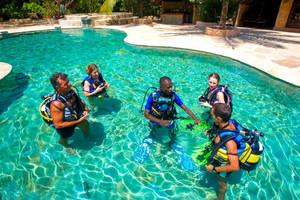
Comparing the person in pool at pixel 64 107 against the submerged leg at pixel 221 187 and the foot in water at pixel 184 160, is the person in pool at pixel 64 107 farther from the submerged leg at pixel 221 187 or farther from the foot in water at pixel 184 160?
the submerged leg at pixel 221 187

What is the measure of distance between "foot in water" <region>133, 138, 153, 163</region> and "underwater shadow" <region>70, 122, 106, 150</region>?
0.99m

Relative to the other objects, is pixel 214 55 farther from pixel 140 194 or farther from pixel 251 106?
pixel 140 194

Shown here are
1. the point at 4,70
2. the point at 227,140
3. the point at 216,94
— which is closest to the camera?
the point at 227,140

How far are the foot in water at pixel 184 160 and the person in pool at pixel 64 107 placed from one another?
7.37 ft

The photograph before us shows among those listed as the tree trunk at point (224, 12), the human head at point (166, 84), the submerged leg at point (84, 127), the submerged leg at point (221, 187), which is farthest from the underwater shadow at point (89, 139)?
the tree trunk at point (224, 12)

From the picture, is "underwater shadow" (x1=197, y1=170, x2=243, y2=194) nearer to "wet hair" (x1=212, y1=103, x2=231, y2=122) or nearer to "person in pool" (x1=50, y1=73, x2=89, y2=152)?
"wet hair" (x1=212, y1=103, x2=231, y2=122)

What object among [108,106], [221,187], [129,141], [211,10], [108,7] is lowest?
[129,141]

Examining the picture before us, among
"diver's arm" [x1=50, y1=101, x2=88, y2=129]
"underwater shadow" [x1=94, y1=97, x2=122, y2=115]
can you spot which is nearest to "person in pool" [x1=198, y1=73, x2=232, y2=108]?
"underwater shadow" [x1=94, y1=97, x2=122, y2=115]

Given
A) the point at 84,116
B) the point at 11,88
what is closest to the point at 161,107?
the point at 84,116

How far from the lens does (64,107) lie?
4.02 m

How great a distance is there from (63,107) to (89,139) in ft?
5.08

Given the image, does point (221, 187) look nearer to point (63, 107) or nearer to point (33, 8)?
point (63, 107)

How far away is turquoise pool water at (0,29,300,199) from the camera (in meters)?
4.09

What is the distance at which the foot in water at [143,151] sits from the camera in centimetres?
477
